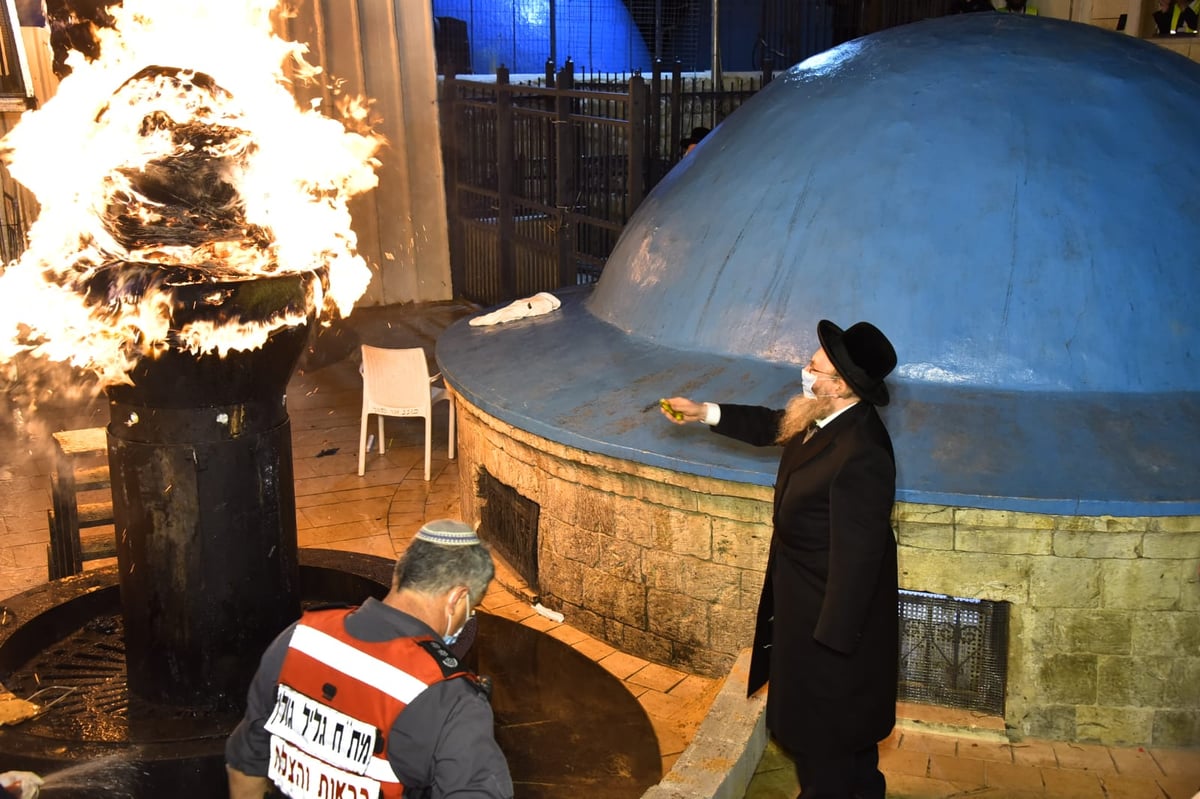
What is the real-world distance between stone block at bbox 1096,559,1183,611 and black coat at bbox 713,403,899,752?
65.7 inches

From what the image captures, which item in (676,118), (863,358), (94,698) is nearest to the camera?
(863,358)

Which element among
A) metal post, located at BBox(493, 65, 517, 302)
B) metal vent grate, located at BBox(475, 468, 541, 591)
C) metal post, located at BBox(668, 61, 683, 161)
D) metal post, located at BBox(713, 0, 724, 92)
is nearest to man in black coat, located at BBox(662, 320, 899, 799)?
metal vent grate, located at BBox(475, 468, 541, 591)

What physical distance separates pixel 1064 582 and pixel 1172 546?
50 centimetres

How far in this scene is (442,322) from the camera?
15.5 metres

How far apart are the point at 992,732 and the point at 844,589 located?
6.99 feet

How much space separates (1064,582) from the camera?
559 cm

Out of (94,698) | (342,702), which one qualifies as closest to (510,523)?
(94,698)

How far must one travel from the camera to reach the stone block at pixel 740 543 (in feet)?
20.0

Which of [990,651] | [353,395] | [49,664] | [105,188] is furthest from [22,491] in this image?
[990,651]

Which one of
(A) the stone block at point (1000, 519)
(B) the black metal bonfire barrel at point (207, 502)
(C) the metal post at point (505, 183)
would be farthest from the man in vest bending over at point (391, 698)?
(C) the metal post at point (505, 183)

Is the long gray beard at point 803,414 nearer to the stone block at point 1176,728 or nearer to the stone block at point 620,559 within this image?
the stone block at point 620,559

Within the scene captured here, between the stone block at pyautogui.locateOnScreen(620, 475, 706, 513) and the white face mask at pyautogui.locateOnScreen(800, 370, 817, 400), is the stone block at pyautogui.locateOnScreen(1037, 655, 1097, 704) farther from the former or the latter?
the white face mask at pyautogui.locateOnScreen(800, 370, 817, 400)

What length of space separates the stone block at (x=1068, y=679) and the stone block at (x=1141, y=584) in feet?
1.03

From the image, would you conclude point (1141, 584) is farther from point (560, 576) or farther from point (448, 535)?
point (448, 535)
